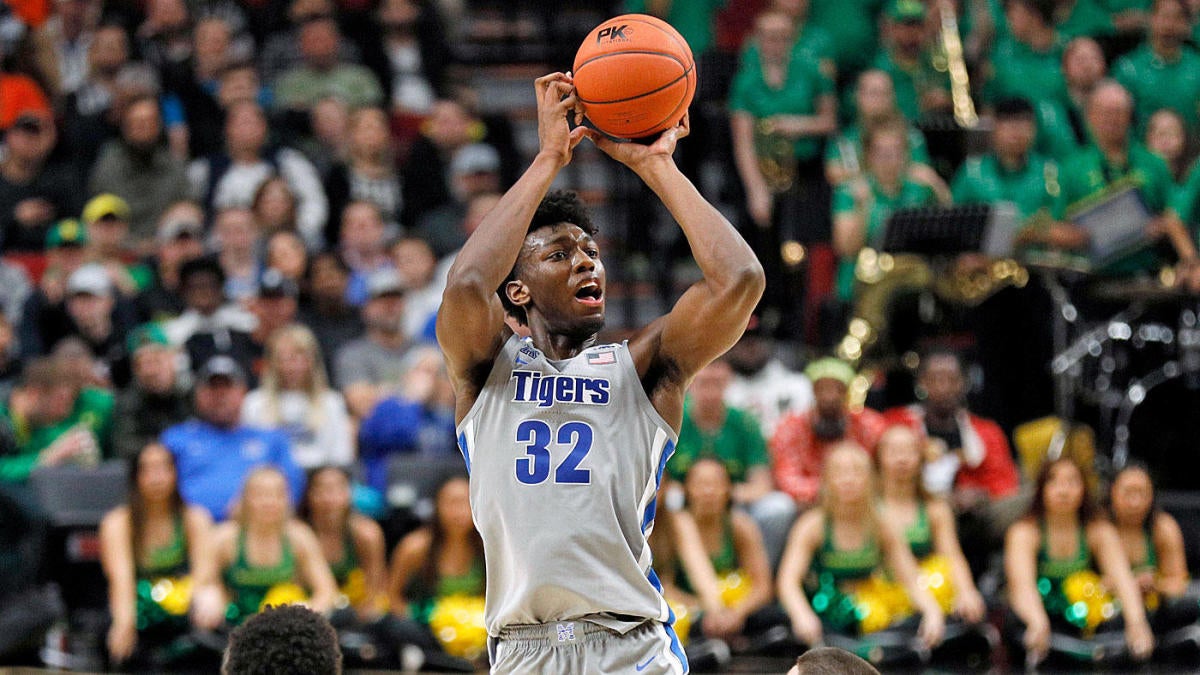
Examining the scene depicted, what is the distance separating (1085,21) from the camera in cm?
1206

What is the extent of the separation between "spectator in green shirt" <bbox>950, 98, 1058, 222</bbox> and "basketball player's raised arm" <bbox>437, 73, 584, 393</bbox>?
21.4 ft

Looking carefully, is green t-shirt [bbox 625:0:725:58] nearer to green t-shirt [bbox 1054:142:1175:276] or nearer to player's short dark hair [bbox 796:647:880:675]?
green t-shirt [bbox 1054:142:1175:276]

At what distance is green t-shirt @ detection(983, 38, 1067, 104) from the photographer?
438 inches

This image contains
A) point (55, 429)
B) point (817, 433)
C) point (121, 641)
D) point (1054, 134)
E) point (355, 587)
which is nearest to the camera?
point (121, 641)

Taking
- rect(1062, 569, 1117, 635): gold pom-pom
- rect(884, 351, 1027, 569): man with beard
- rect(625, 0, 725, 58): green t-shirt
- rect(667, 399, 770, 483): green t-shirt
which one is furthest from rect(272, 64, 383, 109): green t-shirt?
rect(1062, 569, 1117, 635): gold pom-pom

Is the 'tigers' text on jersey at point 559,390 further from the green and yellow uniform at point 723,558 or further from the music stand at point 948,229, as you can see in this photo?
the music stand at point 948,229

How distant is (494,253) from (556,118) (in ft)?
1.21

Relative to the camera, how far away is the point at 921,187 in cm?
1009

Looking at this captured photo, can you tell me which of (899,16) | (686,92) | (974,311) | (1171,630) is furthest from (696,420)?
(686,92)

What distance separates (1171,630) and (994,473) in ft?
4.08

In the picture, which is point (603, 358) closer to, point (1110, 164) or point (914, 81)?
point (1110, 164)

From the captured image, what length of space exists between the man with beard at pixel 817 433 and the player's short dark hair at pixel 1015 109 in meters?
2.24

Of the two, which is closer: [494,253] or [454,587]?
[494,253]

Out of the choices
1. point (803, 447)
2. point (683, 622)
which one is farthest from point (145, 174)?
point (683, 622)
